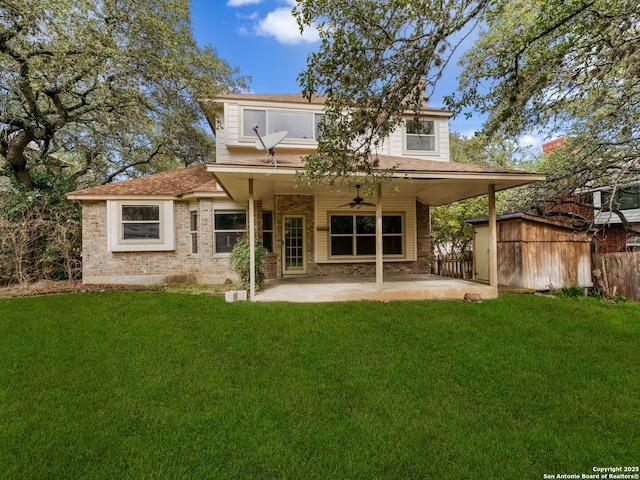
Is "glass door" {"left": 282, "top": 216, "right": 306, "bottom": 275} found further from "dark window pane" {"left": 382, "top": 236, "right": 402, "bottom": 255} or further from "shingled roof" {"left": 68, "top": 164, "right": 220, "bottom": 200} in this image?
"dark window pane" {"left": 382, "top": 236, "right": 402, "bottom": 255}

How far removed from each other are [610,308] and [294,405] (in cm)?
819

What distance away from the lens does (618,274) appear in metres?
8.55

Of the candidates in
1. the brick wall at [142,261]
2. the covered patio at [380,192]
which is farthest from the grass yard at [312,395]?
the brick wall at [142,261]

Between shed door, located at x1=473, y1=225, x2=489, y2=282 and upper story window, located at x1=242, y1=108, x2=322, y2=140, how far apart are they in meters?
6.30

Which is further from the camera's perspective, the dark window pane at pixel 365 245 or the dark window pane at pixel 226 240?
the dark window pane at pixel 365 245

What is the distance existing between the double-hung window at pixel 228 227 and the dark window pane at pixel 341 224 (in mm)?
3026

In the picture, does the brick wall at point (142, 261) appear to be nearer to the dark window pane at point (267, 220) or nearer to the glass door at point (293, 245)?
the dark window pane at point (267, 220)

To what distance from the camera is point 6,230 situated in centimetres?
893

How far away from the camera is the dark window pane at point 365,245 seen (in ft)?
35.8

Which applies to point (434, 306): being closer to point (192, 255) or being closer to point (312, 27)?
point (312, 27)

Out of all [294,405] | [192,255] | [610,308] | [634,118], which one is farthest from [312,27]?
[610,308]

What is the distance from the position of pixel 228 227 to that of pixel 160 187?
284 centimetres

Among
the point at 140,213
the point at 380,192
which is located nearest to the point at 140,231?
the point at 140,213

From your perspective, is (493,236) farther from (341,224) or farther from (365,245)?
(341,224)
